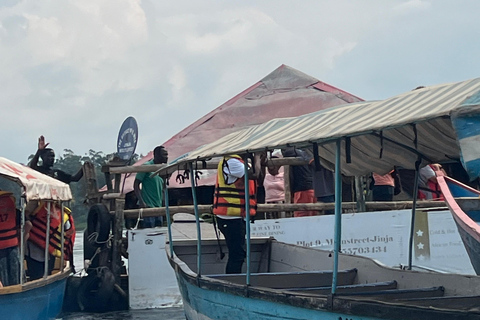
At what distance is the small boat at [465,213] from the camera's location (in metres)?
6.49

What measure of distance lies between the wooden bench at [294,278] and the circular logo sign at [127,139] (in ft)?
14.7

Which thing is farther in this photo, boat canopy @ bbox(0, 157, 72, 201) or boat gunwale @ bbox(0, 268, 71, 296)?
boat canopy @ bbox(0, 157, 72, 201)

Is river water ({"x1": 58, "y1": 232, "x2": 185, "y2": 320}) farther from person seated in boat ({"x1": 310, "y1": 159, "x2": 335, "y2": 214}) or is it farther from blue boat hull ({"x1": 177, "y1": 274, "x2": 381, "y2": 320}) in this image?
person seated in boat ({"x1": 310, "y1": 159, "x2": 335, "y2": 214})

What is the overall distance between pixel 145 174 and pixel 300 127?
5.70m

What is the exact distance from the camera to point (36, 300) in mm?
8250

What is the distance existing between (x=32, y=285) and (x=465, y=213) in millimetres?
4447

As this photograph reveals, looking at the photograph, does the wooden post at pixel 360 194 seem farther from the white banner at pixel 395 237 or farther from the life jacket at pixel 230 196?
the life jacket at pixel 230 196

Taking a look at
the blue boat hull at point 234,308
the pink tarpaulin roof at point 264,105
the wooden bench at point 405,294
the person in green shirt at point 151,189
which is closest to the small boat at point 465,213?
the wooden bench at point 405,294

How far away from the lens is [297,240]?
10.4 meters

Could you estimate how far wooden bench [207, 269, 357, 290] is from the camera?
7.52m

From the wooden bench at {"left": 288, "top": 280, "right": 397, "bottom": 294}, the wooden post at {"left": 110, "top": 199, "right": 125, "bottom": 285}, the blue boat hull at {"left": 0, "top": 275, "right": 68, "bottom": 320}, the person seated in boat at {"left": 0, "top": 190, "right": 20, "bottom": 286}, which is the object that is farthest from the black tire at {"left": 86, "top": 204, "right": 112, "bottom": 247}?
the wooden bench at {"left": 288, "top": 280, "right": 397, "bottom": 294}

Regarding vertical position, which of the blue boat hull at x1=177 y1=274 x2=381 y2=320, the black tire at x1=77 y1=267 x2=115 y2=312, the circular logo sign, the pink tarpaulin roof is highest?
the pink tarpaulin roof

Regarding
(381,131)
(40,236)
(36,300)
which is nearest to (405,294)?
(381,131)

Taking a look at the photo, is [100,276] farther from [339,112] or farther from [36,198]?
[339,112]
